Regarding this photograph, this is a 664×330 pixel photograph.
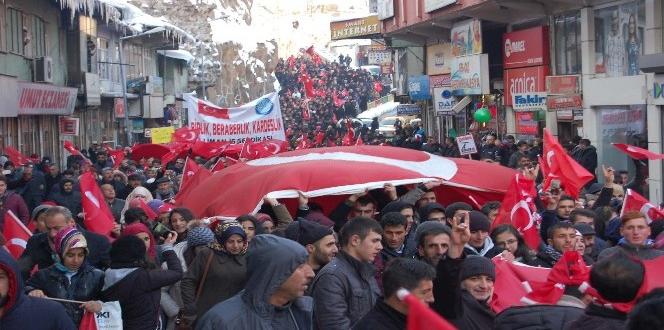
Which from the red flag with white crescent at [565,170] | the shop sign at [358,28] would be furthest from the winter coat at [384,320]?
the shop sign at [358,28]

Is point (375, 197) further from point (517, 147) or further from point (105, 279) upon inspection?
point (517, 147)

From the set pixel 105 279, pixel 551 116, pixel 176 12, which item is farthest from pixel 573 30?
pixel 176 12

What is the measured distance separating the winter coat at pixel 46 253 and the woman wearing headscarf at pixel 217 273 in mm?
596

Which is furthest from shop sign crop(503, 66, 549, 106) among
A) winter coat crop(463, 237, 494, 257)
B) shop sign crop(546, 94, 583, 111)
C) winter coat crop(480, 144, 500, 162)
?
winter coat crop(463, 237, 494, 257)

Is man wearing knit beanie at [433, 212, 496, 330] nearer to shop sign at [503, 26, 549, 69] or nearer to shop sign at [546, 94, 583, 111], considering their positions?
shop sign at [546, 94, 583, 111]

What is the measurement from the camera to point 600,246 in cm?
889

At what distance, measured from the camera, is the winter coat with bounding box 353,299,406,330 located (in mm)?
5020

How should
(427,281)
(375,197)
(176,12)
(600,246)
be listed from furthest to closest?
(176,12), (375,197), (600,246), (427,281)

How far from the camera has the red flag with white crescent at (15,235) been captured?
32.2ft

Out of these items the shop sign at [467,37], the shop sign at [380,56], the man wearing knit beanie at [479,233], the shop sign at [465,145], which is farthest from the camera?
the shop sign at [380,56]

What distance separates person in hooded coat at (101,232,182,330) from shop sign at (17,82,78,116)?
817 inches

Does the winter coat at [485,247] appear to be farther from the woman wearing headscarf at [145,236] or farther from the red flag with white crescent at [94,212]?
the red flag with white crescent at [94,212]

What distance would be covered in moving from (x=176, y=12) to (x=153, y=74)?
61.7ft

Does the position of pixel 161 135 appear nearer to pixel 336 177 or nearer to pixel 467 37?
pixel 467 37
